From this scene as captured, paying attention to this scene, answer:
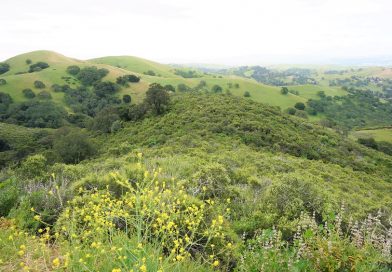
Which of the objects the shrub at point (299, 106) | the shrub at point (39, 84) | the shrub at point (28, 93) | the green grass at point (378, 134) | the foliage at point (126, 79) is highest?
the foliage at point (126, 79)

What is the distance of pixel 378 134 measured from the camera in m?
71.9

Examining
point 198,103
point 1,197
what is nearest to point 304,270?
point 1,197

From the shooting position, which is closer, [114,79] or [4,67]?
[114,79]

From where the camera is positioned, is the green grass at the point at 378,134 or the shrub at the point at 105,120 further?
the green grass at the point at 378,134

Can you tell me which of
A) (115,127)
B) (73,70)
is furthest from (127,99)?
(115,127)

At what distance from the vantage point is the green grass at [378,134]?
223 feet

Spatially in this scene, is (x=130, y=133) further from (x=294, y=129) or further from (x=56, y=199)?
(x=56, y=199)

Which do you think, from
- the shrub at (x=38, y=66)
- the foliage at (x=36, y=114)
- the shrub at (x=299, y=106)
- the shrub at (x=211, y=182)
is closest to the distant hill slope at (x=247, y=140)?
the shrub at (x=211, y=182)

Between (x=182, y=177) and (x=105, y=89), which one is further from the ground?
(x=182, y=177)

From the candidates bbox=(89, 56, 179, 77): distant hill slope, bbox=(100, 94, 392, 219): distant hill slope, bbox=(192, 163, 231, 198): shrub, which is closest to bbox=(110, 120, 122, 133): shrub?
bbox=(100, 94, 392, 219): distant hill slope

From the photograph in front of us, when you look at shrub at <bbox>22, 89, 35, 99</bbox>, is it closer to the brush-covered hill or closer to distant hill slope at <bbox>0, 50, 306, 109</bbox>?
distant hill slope at <bbox>0, 50, 306, 109</bbox>

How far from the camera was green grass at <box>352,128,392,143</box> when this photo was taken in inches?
2671

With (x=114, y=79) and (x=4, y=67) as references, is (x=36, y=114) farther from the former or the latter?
(x=4, y=67)

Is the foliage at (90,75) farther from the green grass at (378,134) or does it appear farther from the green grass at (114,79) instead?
the green grass at (378,134)
